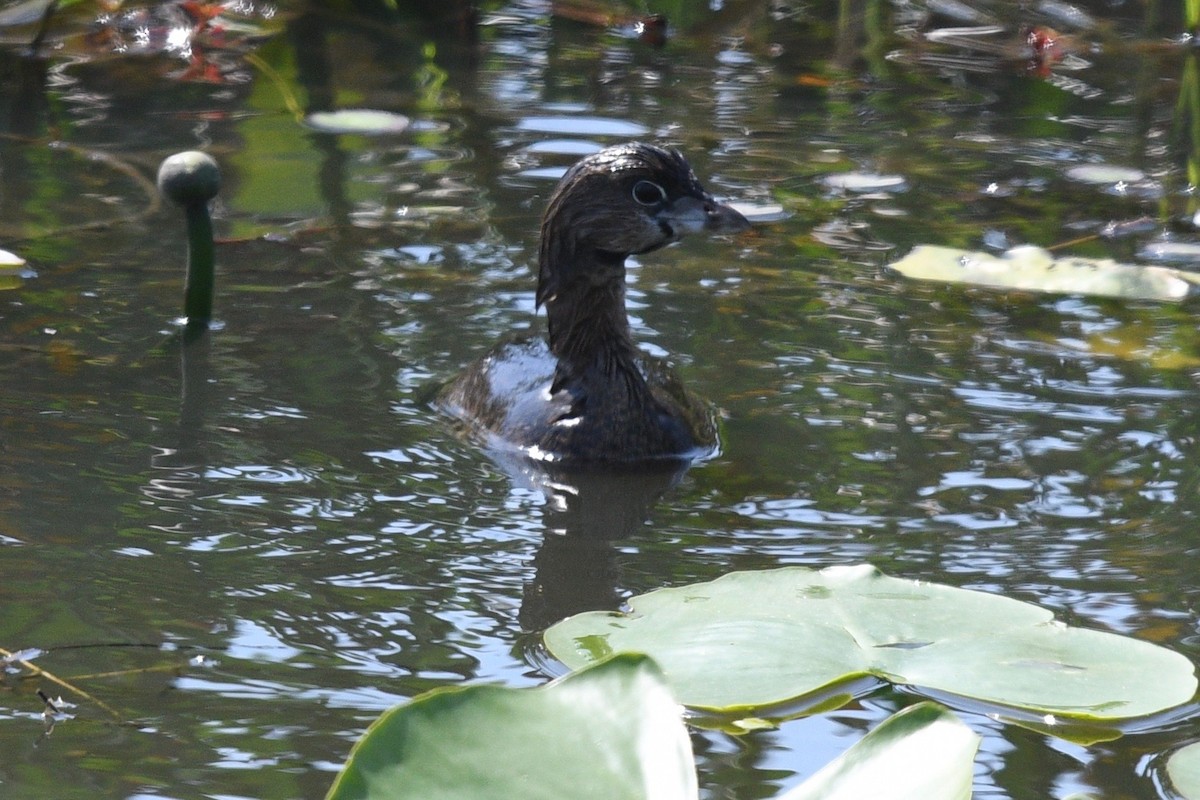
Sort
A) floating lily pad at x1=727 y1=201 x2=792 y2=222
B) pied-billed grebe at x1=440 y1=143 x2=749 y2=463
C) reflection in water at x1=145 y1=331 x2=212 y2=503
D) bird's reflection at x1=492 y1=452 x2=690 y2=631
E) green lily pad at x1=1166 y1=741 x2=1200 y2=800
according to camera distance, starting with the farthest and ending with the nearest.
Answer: floating lily pad at x1=727 y1=201 x2=792 y2=222 < pied-billed grebe at x1=440 y1=143 x2=749 y2=463 < reflection in water at x1=145 y1=331 x2=212 y2=503 < bird's reflection at x1=492 y1=452 x2=690 y2=631 < green lily pad at x1=1166 y1=741 x2=1200 y2=800

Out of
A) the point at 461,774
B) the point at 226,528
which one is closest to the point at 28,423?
the point at 226,528

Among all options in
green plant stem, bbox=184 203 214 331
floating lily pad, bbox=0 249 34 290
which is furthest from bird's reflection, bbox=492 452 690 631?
floating lily pad, bbox=0 249 34 290

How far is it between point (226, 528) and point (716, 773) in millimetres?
1608

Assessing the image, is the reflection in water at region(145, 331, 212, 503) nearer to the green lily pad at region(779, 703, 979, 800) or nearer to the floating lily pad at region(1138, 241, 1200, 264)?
the green lily pad at region(779, 703, 979, 800)

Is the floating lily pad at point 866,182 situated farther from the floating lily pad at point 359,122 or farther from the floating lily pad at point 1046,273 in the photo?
the floating lily pad at point 359,122

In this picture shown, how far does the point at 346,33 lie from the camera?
9.70 meters

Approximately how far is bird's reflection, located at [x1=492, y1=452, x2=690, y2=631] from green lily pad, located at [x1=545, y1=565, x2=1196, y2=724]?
46 centimetres

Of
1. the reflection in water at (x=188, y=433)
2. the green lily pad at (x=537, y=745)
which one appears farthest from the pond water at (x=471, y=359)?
the green lily pad at (x=537, y=745)

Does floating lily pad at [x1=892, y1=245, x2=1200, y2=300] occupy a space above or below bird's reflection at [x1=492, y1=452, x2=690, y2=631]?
above

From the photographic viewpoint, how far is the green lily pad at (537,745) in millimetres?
2107

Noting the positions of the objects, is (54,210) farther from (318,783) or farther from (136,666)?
(318,783)

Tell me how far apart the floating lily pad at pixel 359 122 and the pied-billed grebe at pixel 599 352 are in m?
2.71

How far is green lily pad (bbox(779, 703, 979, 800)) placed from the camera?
2098 millimetres

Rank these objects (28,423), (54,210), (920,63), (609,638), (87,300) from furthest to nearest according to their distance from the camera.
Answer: (920,63)
(54,210)
(87,300)
(28,423)
(609,638)
